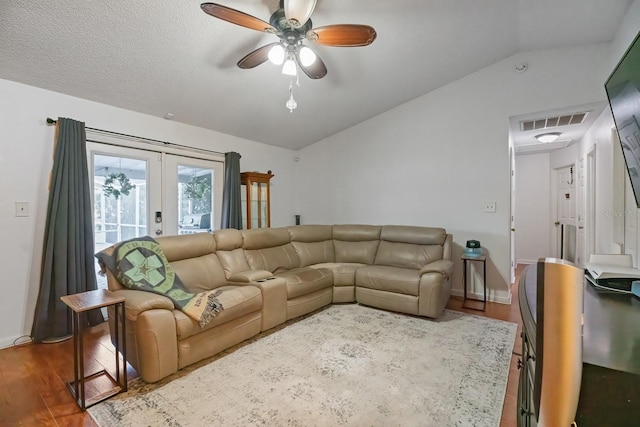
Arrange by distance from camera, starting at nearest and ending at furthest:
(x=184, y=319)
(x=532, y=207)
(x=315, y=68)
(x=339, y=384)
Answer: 1. (x=339, y=384)
2. (x=184, y=319)
3. (x=315, y=68)
4. (x=532, y=207)

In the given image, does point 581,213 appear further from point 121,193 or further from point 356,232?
point 121,193

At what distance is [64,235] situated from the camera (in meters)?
2.69

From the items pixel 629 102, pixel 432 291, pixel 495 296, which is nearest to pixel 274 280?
pixel 432 291

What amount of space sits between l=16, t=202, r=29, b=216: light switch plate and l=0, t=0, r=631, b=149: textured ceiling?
42.5 inches

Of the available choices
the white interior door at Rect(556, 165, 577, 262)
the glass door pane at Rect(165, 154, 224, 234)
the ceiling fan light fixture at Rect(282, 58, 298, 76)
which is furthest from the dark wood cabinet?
the white interior door at Rect(556, 165, 577, 262)

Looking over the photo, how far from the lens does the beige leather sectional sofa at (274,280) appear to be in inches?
81.3

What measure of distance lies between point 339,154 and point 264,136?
1287 millimetres

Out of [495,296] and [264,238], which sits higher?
[264,238]

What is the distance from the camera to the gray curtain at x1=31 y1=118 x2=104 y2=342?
264 centimetres

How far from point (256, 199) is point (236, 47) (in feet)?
7.78

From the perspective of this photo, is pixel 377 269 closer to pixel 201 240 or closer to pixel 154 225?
pixel 201 240

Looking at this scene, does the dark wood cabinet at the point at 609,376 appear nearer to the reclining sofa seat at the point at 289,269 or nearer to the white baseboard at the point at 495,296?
the reclining sofa seat at the point at 289,269

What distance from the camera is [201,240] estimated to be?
121 inches

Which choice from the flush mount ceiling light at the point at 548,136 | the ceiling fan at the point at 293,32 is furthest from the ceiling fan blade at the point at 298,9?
the flush mount ceiling light at the point at 548,136
